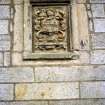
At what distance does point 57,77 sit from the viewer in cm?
463

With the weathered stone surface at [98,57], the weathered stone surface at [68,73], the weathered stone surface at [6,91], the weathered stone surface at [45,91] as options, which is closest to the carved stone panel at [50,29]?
the weathered stone surface at [68,73]

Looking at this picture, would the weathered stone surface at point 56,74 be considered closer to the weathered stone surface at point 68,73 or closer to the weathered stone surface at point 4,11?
the weathered stone surface at point 68,73

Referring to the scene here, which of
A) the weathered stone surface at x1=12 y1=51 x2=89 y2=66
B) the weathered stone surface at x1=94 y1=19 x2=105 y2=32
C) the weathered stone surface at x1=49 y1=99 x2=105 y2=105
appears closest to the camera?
the weathered stone surface at x1=49 y1=99 x2=105 y2=105

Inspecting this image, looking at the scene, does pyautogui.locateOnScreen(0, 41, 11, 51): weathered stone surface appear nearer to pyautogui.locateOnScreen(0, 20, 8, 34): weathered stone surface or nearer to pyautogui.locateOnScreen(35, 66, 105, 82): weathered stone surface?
pyautogui.locateOnScreen(0, 20, 8, 34): weathered stone surface

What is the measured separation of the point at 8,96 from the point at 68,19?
1345mm

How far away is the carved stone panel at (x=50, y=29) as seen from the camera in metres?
4.76

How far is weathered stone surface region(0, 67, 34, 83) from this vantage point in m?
4.62

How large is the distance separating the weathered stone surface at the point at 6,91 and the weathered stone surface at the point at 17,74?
0.07m

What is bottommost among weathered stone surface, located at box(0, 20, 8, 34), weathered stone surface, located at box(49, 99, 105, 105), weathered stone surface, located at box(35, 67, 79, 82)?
weathered stone surface, located at box(49, 99, 105, 105)

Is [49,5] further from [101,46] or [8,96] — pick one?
[8,96]

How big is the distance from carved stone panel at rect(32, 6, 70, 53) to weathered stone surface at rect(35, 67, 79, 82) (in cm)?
26

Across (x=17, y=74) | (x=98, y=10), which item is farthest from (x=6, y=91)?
(x=98, y=10)

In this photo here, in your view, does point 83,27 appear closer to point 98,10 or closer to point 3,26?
point 98,10

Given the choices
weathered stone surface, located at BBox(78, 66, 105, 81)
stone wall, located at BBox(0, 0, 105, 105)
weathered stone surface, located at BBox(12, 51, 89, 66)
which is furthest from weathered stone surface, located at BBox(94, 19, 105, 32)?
weathered stone surface, located at BBox(78, 66, 105, 81)
